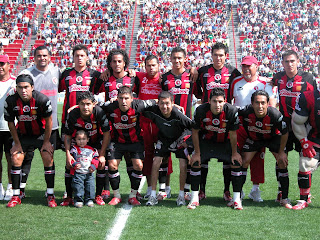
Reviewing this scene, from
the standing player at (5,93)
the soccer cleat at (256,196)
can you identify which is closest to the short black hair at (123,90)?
the standing player at (5,93)

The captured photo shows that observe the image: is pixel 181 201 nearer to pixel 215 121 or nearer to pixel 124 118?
pixel 215 121

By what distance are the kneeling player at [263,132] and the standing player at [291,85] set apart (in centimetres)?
35

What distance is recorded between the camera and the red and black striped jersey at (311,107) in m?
6.16

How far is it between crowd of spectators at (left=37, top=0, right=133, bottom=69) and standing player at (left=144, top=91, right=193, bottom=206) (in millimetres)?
24308

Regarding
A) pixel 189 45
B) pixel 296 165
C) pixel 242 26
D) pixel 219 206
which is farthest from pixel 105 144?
pixel 242 26

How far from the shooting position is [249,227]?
524cm

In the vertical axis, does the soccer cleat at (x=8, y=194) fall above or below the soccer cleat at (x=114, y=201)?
above

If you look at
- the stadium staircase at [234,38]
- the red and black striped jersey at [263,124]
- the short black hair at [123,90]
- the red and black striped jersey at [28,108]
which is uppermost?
the stadium staircase at [234,38]

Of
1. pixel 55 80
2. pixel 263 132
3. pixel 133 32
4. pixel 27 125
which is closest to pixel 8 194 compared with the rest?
pixel 27 125

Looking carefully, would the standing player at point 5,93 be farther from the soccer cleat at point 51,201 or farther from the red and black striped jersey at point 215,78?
the red and black striped jersey at point 215,78

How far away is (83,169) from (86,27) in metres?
29.4

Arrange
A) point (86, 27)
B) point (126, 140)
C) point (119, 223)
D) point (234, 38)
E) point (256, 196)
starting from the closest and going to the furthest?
1. point (119, 223)
2. point (126, 140)
3. point (256, 196)
4. point (234, 38)
5. point (86, 27)

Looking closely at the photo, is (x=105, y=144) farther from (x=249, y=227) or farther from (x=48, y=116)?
(x=249, y=227)

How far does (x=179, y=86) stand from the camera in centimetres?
700
